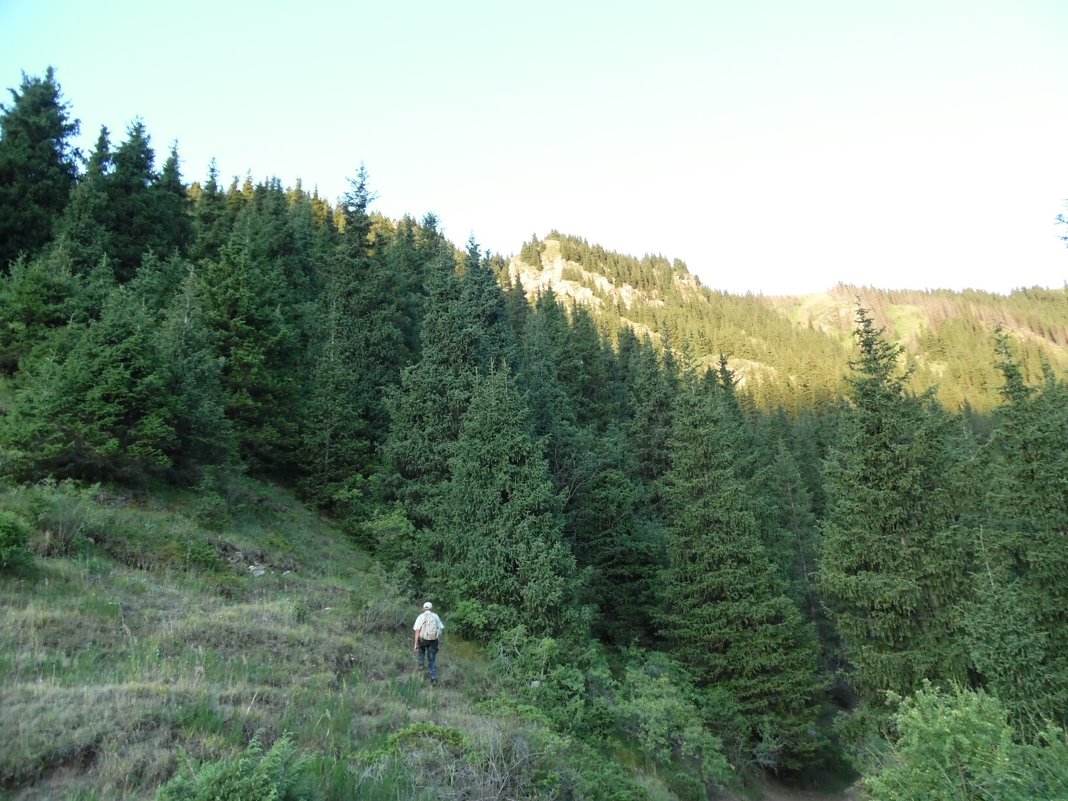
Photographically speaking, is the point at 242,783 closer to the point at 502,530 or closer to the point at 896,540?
the point at 502,530

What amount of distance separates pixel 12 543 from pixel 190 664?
468 cm

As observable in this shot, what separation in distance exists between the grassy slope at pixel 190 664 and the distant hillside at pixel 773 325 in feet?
265

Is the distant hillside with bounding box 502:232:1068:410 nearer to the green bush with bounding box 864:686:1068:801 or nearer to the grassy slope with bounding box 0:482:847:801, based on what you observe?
the green bush with bounding box 864:686:1068:801

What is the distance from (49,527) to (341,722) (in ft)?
29.7

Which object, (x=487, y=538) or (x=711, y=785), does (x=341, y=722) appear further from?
(x=711, y=785)

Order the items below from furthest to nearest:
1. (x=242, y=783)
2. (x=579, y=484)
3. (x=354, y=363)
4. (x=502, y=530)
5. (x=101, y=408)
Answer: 1. (x=354, y=363)
2. (x=579, y=484)
3. (x=502, y=530)
4. (x=101, y=408)
5. (x=242, y=783)

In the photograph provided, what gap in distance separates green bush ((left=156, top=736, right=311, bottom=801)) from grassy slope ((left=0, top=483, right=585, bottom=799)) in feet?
3.73

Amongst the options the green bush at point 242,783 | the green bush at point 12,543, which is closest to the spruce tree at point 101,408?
the green bush at point 12,543

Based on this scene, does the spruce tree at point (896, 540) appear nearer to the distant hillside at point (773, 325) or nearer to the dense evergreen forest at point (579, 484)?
the dense evergreen forest at point (579, 484)

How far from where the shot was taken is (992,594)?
48.7 feet

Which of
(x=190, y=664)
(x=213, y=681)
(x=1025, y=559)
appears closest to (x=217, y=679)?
(x=213, y=681)

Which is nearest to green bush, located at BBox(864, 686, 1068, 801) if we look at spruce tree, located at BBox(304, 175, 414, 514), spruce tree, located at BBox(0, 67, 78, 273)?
spruce tree, located at BBox(304, 175, 414, 514)

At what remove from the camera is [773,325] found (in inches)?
6038

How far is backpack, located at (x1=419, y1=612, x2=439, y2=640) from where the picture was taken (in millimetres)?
12508
